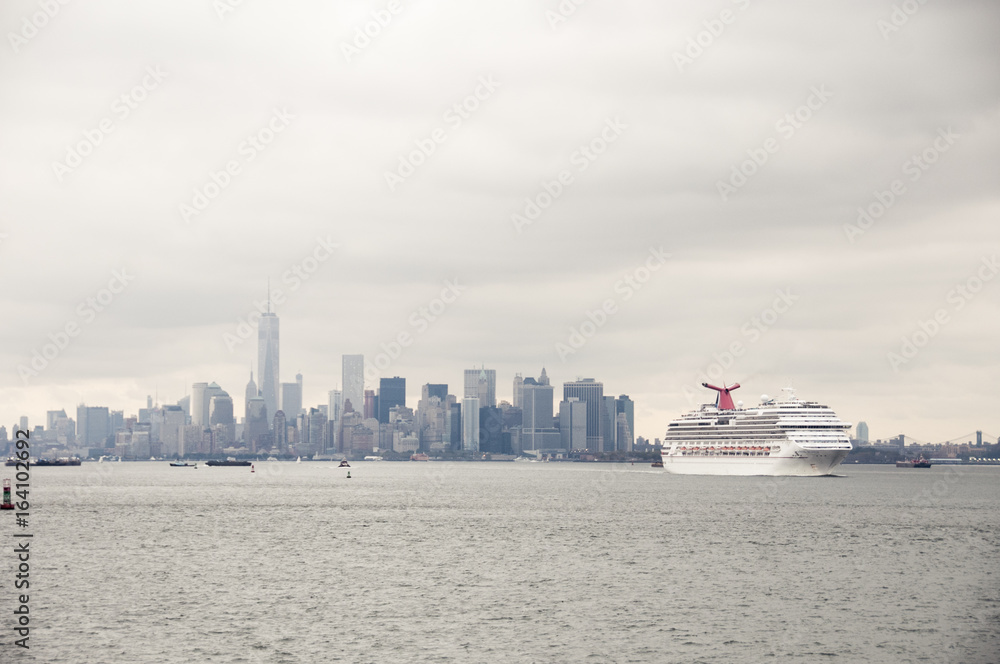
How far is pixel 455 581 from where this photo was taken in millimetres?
72188

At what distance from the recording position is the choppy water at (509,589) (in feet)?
167

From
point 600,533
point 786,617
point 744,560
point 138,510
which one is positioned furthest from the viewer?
point 138,510

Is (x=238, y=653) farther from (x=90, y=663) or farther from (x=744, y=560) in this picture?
(x=744, y=560)

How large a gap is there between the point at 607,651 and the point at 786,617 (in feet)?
45.6

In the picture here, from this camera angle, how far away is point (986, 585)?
71062 millimetres

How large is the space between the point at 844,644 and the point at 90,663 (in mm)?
34734

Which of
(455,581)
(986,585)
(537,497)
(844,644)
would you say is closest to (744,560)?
(986,585)

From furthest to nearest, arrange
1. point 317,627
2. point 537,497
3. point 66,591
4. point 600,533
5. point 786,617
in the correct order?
point 537,497
point 600,533
point 66,591
point 786,617
point 317,627

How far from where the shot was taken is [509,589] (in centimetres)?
6875

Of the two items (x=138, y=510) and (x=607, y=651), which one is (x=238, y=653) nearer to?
(x=607, y=651)

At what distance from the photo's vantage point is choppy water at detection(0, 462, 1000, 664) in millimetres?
50812

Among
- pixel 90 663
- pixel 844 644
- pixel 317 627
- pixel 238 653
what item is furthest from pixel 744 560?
pixel 90 663

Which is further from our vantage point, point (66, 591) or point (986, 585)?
point (986, 585)

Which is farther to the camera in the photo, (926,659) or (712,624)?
(712,624)
